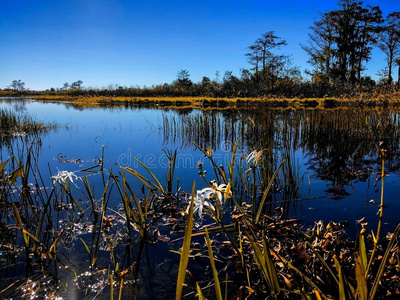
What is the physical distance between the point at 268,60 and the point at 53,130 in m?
26.5

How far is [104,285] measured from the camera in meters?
1.86

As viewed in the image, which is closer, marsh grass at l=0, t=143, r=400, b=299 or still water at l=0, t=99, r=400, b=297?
marsh grass at l=0, t=143, r=400, b=299

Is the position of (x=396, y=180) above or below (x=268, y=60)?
below

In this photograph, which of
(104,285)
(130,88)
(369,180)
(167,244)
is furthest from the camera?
(130,88)

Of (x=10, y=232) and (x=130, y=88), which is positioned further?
(x=130, y=88)

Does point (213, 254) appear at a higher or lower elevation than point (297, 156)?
lower

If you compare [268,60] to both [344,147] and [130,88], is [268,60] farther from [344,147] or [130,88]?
[344,147]

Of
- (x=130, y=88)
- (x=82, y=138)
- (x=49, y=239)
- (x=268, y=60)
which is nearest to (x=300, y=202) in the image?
(x=49, y=239)

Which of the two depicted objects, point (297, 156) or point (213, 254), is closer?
point (213, 254)

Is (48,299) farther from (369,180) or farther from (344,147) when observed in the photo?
(344,147)

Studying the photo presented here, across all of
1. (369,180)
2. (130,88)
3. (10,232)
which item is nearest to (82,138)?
(10,232)

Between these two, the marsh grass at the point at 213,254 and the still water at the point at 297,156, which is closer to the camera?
the marsh grass at the point at 213,254

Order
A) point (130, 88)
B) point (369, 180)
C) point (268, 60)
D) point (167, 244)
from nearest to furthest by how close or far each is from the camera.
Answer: point (167, 244) < point (369, 180) < point (268, 60) < point (130, 88)

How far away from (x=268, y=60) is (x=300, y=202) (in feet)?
100
